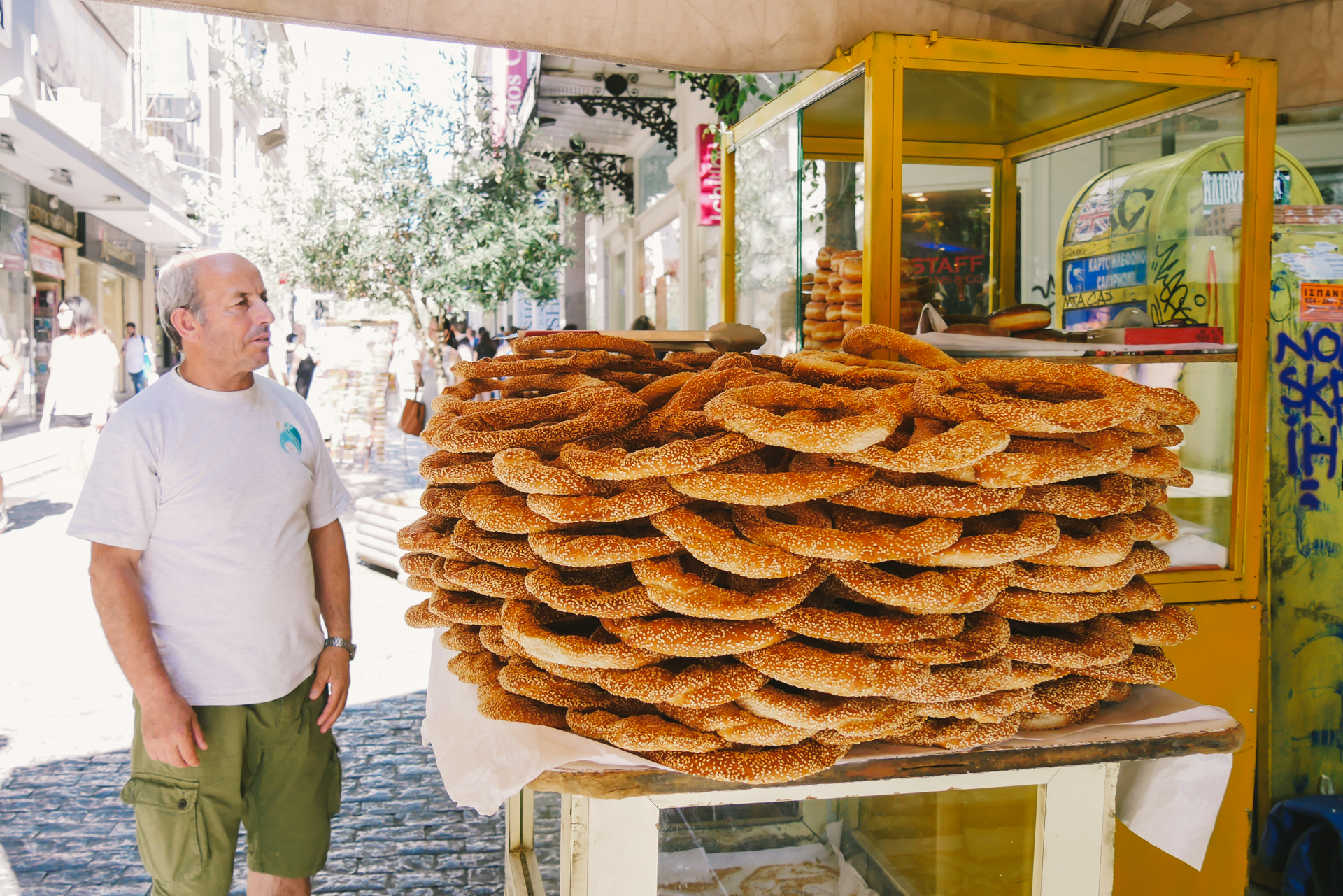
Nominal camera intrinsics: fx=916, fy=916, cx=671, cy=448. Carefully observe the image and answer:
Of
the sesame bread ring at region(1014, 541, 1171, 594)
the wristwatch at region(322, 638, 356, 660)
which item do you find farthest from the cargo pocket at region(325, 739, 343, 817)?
the sesame bread ring at region(1014, 541, 1171, 594)

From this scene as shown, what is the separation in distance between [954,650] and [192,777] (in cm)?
187

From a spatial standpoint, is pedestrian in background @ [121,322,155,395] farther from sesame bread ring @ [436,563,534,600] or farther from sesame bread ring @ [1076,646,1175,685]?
sesame bread ring @ [1076,646,1175,685]

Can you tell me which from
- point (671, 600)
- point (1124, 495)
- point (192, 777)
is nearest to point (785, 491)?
point (671, 600)

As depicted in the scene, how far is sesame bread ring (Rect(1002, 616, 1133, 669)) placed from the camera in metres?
1.25

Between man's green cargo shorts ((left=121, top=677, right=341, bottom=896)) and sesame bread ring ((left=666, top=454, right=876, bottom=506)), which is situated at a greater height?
sesame bread ring ((left=666, top=454, right=876, bottom=506))

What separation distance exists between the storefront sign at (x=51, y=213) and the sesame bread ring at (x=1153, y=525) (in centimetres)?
1720

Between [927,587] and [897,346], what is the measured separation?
1.92ft

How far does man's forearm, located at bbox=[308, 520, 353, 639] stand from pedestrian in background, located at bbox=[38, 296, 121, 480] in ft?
21.9

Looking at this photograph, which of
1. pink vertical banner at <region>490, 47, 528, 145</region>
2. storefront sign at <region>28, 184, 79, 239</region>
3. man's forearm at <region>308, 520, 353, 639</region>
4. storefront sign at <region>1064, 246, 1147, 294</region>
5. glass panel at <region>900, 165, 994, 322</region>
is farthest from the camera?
storefront sign at <region>28, 184, 79, 239</region>

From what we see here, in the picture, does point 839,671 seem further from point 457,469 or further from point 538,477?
point 457,469

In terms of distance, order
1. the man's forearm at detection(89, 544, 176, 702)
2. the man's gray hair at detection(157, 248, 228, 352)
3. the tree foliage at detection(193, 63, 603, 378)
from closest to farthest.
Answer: the man's forearm at detection(89, 544, 176, 702) → the man's gray hair at detection(157, 248, 228, 352) → the tree foliage at detection(193, 63, 603, 378)

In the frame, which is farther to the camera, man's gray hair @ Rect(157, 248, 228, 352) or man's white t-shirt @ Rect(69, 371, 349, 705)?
man's gray hair @ Rect(157, 248, 228, 352)

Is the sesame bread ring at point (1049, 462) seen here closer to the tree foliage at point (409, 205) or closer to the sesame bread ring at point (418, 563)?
the sesame bread ring at point (418, 563)

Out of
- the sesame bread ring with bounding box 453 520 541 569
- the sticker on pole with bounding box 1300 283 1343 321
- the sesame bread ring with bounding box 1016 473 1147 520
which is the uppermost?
the sticker on pole with bounding box 1300 283 1343 321
